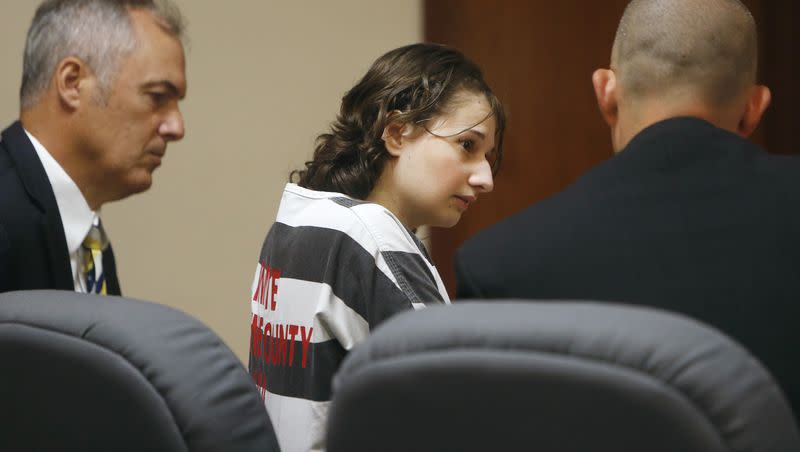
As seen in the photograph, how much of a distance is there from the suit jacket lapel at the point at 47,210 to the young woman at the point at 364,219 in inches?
18.3

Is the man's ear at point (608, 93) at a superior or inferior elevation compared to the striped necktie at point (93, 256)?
superior

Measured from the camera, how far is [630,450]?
0.58 meters

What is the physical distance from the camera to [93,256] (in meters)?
1.26

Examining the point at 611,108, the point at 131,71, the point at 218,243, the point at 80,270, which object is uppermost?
the point at 131,71

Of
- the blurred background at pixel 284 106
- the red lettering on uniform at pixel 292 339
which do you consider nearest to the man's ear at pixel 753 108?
the red lettering on uniform at pixel 292 339

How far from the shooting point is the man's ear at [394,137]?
1.91 meters

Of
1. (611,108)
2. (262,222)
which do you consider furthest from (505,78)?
(611,108)

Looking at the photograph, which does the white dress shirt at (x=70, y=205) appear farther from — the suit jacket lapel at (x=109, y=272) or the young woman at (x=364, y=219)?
the young woman at (x=364, y=219)

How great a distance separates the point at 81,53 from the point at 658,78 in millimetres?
775

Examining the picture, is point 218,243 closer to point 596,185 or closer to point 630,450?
point 596,185

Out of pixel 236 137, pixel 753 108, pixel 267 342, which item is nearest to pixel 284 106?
pixel 236 137

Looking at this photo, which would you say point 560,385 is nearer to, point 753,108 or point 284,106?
point 753,108

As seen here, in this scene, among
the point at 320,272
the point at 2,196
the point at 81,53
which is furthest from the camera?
Result: the point at 320,272

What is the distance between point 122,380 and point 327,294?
79cm
